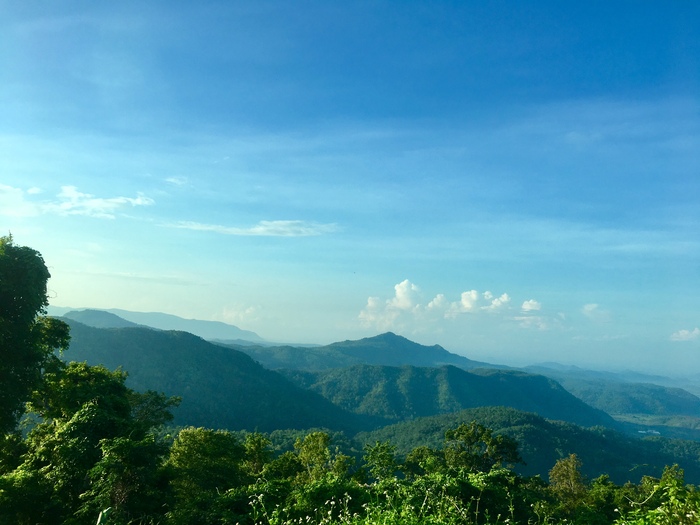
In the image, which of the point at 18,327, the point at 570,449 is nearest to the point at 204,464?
the point at 18,327

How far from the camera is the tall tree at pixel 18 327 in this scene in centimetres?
2081

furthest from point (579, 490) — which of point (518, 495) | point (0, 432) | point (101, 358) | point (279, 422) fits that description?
point (101, 358)

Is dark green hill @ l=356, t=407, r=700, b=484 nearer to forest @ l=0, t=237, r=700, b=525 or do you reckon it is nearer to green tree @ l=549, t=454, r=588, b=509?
green tree @ l=549, t=454, r=588, b=509

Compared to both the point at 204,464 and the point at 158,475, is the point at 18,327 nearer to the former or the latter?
the point at 158,475

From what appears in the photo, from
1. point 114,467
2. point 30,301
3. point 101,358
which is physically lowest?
point 101,358

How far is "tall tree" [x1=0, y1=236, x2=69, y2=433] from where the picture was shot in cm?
2081

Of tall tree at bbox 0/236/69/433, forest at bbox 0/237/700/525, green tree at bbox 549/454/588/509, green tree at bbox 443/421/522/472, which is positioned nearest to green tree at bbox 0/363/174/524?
forest at bbox 0/237/700/525

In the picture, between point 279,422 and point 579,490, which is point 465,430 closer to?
point 579,490

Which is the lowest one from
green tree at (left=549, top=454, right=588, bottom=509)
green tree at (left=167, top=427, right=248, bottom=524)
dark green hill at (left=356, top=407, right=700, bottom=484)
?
dark green hill at (left=356, top=407, right=700, bottom=484)

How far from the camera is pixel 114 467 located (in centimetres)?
1534

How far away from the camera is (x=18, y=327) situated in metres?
21.3

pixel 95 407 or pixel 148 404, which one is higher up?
pixel 95 407

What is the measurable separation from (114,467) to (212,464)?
10.6m

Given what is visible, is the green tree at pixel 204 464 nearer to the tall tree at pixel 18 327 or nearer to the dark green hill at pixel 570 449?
the tall tree at pixel 18 327
